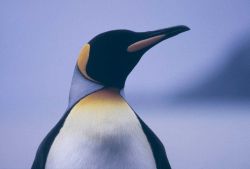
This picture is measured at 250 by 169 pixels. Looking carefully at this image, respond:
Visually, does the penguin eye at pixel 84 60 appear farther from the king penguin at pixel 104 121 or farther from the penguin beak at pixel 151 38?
the penguin beak at pixel 151 38

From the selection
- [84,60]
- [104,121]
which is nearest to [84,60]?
[84,60]

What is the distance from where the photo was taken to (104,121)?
0.96 meters

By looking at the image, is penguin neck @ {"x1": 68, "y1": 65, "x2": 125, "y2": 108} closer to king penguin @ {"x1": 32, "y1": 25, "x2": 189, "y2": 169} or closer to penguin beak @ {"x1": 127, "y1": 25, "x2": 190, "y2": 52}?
king penguin @ {"x1": 32, "y1": 25, "x2": 189, "y2": 169}

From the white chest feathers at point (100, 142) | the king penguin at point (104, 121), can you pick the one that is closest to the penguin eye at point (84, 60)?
the king penguin at point (104, 121)

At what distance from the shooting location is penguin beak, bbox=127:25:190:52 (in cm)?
100

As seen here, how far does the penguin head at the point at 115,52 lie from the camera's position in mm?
1015

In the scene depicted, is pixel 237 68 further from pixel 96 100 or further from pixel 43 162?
pixel 43 162

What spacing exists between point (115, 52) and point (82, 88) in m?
0.14

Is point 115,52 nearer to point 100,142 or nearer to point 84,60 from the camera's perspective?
point 84,60

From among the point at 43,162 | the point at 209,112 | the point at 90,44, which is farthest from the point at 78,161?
the point at 209,112

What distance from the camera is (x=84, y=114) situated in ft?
3.21

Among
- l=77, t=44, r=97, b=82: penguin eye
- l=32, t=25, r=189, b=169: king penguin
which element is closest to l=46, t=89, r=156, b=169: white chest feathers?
l=32, t=25, r=189, b=169: king penguin

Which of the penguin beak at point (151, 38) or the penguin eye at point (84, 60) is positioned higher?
the penguin beak at point (151, 38)

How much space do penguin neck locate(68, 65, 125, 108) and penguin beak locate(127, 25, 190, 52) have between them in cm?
13
